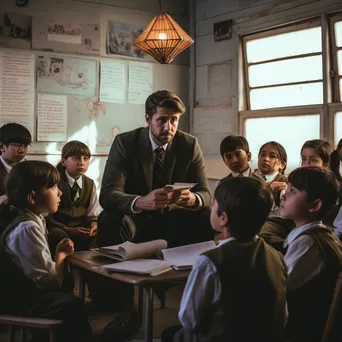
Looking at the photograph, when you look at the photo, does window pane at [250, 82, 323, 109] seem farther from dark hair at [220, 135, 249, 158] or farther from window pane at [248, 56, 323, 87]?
dark hair at [220, 135, 249, 158]

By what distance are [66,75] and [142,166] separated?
206 cm

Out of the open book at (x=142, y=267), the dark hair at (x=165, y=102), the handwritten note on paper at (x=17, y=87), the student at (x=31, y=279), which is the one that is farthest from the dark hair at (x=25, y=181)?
the handwritten note on paper at (x=17, y=87)

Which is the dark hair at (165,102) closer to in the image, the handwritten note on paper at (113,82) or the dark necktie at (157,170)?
the dark necktie at (157,170)

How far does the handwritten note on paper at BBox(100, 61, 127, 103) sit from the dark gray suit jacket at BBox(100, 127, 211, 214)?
6.14ft

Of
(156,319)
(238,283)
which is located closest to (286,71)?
(156,319)

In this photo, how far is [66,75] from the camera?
5.00 m

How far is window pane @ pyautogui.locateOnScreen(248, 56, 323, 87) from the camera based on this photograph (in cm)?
467

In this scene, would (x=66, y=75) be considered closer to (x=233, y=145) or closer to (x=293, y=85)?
(x=233, y=145)

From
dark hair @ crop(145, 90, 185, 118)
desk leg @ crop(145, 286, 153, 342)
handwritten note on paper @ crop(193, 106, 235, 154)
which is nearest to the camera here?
desk leg @ crop(145, 286, 153, 342)

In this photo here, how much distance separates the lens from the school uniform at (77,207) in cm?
381

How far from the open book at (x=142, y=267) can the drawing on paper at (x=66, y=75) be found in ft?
10.3

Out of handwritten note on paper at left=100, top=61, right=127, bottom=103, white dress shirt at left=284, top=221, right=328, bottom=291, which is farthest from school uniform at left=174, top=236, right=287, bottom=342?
handwritten note on paper at left=100, top=61, right=127, bottom=103

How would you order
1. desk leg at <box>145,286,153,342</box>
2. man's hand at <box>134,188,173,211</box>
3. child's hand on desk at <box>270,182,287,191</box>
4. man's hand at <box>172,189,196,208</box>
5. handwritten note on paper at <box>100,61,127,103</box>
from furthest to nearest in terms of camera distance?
handwritten note on paper at <box>100,61,127,103</box>
child's hand on desk at <box>270,182,287,191</box>
man's hand at <box>172,189,196,208</box>
man's hand at <box>134,188,173,211</box>
desk leg at <box>145,286,153,342</box>

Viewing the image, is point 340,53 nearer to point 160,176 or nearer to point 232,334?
point 160,176
